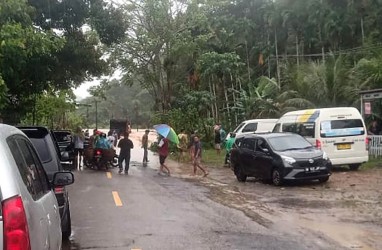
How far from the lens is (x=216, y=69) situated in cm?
3628

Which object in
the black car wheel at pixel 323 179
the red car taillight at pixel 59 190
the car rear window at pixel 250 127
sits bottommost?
the black car wheel at pixel 323 179

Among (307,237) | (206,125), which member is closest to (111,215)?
(307,237)

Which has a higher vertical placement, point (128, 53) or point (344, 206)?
point (128, 53)

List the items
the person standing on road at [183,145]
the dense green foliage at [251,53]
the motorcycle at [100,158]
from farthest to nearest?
the dense green foliage at [251,53] < the person standing on road at [183,145] < the motorcycle at [100,158]

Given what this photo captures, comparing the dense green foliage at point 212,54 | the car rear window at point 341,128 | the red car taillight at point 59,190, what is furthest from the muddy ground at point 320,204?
the dense green foliage at point 212,54

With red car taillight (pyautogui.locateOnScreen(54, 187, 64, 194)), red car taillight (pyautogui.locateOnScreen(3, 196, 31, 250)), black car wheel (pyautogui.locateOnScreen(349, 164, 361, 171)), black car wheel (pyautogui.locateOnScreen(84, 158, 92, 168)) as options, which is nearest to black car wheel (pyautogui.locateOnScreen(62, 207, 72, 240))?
red car taillight (pyautogui.locateOnScreen(54, 187, 64, 194))

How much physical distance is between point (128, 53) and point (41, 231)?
34857mm

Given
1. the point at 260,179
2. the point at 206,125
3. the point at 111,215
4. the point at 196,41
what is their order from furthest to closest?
the point at 196,41
the point at 206,125
the point at 260,179
the point at 111,215

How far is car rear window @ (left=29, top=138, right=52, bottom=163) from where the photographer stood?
8040mm

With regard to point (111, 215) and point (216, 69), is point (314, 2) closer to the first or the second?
point (216, 69)

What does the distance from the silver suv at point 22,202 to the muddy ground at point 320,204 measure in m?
5.05

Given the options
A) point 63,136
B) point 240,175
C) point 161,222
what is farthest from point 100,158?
point 161,222

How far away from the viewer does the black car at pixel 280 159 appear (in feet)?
49.2

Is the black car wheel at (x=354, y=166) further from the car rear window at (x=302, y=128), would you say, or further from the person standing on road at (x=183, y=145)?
the person standing on road at (x=183, y=145)
